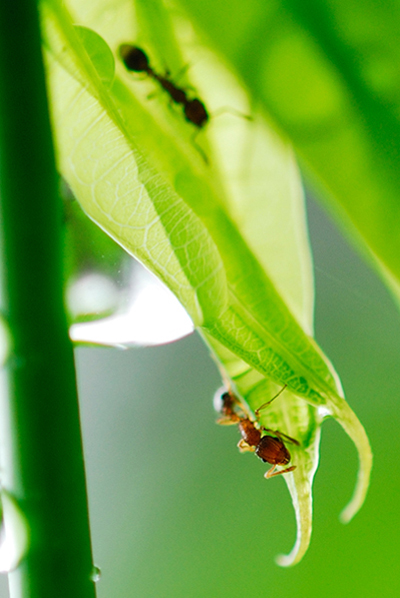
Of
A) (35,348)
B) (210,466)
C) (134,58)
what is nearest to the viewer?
(35,348)

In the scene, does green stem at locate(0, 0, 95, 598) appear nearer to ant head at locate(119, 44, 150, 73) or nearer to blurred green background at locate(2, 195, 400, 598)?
ant head at locate(119, 44, 150, 73)

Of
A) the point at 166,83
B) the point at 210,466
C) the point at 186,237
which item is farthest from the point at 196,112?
the point at 210,466

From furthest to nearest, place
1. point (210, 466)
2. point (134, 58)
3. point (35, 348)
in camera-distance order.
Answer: point (210, 466) < point (134, 58) < point (35, 348)

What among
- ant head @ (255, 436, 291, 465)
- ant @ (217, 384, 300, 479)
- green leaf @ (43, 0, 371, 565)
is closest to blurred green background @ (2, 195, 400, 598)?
ant @ (217, 384, 300, 479)

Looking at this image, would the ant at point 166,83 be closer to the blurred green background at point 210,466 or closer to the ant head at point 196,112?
the ant head at point 196,112

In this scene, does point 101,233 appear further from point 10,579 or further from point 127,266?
point 10,579

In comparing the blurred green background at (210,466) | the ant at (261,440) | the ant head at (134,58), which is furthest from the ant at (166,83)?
the blurred green background at (210,466)

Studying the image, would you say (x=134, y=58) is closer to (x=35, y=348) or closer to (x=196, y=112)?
(x=196, y=112)
